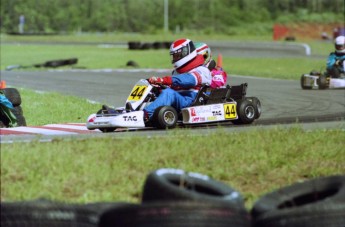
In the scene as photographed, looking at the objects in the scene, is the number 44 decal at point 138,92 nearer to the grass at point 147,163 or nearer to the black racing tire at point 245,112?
the black racing tire at point 245,112

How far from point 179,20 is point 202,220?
79724 millimetres

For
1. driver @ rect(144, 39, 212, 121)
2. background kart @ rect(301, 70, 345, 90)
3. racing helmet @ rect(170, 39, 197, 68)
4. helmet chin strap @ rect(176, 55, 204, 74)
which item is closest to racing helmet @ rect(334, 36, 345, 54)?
background kart @ rect(301, 70, 345, 90)

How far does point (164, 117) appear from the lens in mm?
10641

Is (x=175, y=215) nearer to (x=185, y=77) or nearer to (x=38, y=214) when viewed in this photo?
(x=38, y=214)

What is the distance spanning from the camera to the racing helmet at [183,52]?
1142 centimetres

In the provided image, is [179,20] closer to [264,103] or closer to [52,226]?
[264,103]

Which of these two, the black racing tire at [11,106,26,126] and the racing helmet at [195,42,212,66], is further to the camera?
the black racing tire at [11,106,26,126]

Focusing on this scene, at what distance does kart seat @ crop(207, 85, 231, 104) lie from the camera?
37.8 feet

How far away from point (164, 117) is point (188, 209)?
5.52m

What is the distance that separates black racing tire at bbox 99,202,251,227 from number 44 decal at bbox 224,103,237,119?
6402 millimetres

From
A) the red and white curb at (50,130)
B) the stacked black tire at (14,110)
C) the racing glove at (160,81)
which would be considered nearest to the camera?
the red and white curb at (50,130)

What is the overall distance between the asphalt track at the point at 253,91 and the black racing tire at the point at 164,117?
0.78 m

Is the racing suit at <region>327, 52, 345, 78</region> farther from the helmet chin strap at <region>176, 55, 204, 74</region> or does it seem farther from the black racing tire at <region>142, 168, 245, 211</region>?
the black racing tire at <region>142, 168, 245, 211</region>

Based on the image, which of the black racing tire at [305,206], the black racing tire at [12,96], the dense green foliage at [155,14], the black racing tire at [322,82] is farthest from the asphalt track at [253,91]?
the dense green foliage at [155,14]
